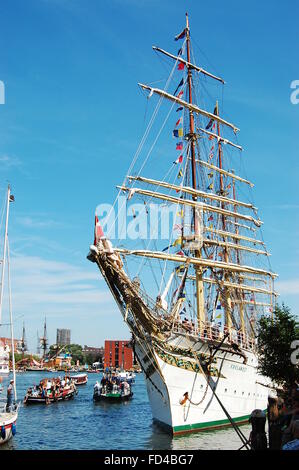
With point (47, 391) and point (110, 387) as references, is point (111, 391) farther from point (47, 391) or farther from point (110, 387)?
point (47, 391)

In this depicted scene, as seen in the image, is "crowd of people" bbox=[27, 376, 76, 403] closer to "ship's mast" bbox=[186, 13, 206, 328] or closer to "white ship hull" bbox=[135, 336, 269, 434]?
"white ship hull" bbox=[135, 336, 269, 434]

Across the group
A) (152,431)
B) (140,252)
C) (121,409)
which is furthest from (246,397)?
(121,409)

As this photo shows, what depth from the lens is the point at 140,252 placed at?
29438 mm

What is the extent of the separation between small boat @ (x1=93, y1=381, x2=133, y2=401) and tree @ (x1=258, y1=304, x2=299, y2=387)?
91.7ft

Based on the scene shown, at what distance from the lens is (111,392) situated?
2009 inches

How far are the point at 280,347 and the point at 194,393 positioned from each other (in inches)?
210

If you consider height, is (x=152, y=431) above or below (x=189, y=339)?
below

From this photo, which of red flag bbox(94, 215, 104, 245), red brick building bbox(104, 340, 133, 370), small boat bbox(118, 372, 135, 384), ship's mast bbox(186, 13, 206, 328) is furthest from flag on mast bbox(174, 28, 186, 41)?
red brick building bbox(104, 340, 133, 370)

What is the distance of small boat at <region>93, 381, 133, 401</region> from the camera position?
50562 millimetres

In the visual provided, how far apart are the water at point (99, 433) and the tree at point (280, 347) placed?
13.6ft

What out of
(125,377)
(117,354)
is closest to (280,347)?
(125,377)

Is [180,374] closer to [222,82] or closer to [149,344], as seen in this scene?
[149,344]
